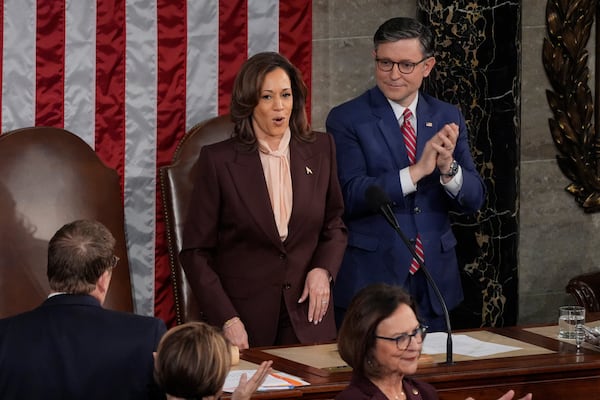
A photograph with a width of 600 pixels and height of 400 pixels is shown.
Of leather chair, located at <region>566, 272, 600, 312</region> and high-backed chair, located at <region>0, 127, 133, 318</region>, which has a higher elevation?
high-backed chair, located at <region>0, 127, 133, 318</region>

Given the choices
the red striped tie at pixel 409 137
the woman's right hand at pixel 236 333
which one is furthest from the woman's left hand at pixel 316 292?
the red striped tie at pixel 409 137

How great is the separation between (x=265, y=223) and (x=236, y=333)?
0.46 meters

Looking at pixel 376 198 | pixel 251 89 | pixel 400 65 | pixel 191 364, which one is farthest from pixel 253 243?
pixel 191 364

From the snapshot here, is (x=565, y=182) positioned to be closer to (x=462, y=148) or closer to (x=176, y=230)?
(x=462, y=148)

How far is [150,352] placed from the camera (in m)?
3.47

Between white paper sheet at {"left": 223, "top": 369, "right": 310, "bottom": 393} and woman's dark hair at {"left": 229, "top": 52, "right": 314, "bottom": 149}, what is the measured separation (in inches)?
45.2

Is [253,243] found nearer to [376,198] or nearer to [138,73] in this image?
[376,198]

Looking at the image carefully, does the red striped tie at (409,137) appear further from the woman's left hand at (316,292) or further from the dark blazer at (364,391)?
the dark blazer at (364,391)

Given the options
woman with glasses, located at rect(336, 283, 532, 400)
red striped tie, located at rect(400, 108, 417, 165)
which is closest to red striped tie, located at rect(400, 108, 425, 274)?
red striped tie, located at rect(400, 108, 417, 165)

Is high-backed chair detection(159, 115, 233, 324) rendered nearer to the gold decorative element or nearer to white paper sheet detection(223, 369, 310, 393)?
white paper sheet detection(223, 369, 310, 393)

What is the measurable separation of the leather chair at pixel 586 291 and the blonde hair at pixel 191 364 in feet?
12.3

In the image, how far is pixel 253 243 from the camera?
488cm

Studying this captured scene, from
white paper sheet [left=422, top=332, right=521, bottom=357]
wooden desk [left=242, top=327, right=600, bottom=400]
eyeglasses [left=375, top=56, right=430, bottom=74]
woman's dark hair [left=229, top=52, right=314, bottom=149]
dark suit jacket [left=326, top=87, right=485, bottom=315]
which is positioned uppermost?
eyeglasses [left=375, top=56, right=430, bottom=74]

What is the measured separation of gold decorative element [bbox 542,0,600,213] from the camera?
6746 mm
